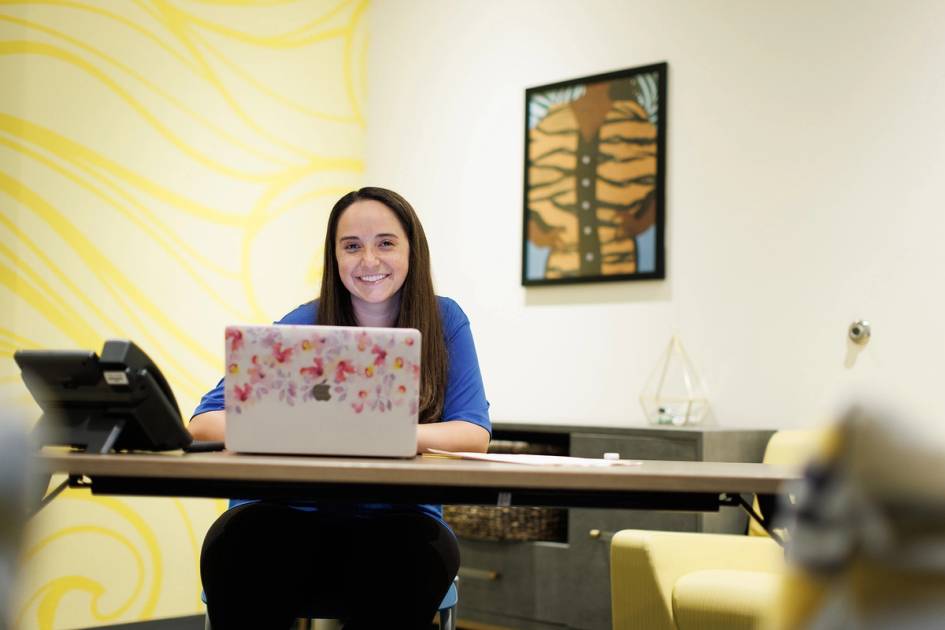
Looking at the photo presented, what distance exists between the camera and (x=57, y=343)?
3.61 m

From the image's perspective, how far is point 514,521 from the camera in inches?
138

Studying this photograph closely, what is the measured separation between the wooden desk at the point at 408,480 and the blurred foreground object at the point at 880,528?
68cm

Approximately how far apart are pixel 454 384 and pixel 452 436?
0.24 meters

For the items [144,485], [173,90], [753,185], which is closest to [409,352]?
[144,485]

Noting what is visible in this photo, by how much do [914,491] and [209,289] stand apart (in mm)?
3718

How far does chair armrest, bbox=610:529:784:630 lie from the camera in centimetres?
251

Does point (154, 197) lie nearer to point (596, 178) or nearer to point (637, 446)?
point (596, 178)

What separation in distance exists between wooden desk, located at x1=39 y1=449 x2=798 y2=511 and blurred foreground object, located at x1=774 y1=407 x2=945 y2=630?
→ 68cm

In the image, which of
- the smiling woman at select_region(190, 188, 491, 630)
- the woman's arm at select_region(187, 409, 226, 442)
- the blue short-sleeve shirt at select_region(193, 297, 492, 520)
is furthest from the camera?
the blue short-sleeve shirt at select_region(193, 297, 492, 520)

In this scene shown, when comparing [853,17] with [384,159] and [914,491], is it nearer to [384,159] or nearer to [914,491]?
[384,159]

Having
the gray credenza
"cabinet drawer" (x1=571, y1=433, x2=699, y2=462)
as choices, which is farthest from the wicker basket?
"cabinet drawer" (x1=571, y1=433, x2=699, y2=462)

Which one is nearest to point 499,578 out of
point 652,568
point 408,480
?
point 652,568

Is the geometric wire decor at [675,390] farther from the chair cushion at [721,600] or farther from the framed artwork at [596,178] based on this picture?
the chair cushion at [721,600]

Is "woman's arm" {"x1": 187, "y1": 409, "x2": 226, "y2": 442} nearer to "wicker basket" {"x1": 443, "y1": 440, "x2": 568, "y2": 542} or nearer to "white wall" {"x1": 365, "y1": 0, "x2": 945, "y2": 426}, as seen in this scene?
"wicker basket" {"x1": 443, "y1": 440, "x2": 568, "y2": 542}
